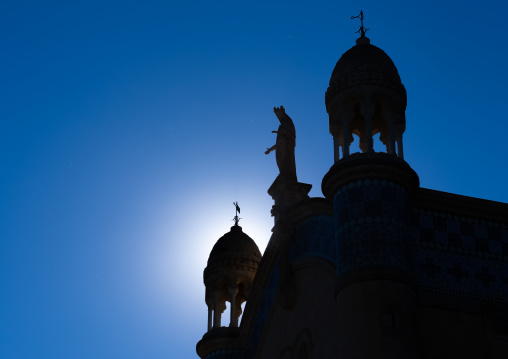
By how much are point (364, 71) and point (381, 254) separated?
11.8 ft

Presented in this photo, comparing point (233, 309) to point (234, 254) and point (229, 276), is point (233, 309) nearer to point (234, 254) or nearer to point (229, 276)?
point (229, 276)

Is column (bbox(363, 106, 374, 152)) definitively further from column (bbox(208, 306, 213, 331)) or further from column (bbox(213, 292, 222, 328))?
column (bbox(208, 306, 213, 331))

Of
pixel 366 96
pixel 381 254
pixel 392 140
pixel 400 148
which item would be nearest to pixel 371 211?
pixel 381 254

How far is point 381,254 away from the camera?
15.0 metres

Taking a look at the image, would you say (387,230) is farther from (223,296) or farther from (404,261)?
(223,296)

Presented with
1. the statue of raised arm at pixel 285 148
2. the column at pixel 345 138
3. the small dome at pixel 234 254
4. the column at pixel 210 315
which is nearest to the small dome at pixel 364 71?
the column at pixel 345 138

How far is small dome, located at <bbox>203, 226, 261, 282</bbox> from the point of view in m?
23.7

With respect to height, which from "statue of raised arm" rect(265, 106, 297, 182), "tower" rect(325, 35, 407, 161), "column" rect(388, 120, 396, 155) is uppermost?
"statue of raised arm" rect(265, 106, 297, 182)

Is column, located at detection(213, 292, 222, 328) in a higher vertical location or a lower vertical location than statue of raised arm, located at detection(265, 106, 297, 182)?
lower

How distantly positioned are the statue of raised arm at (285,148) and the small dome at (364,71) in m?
3.31

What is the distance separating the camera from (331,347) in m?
16.1

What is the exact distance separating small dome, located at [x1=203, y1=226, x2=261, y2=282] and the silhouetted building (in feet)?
16.0

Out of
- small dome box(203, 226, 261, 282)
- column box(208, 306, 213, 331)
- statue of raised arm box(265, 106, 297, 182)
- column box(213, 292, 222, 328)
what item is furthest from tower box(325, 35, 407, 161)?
column box(208, 306, 213, 331)

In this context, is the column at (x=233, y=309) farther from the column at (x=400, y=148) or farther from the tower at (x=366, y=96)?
the column at (x=400, y=148)
